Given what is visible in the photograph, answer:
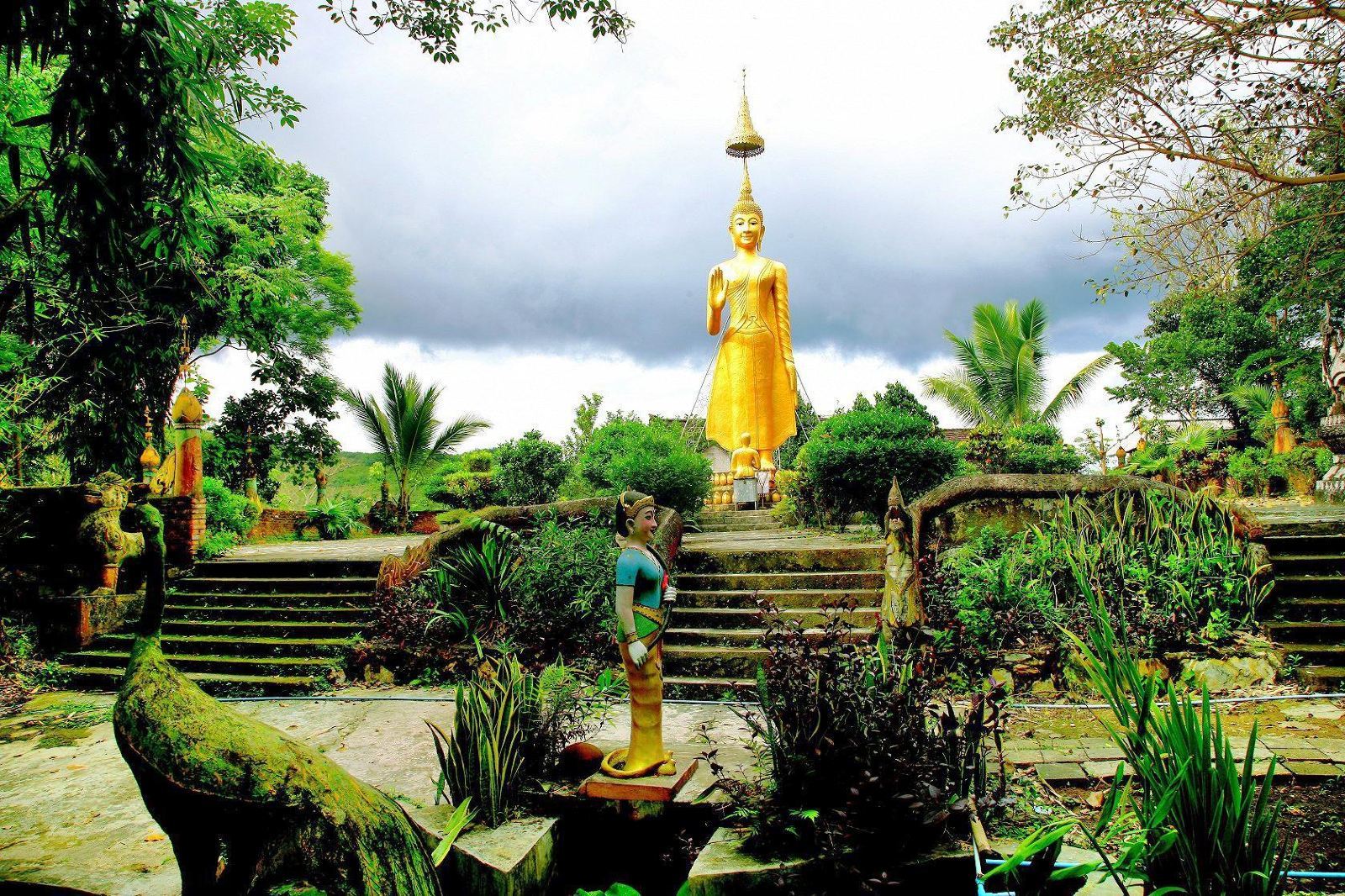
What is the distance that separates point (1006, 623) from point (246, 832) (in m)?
5.33

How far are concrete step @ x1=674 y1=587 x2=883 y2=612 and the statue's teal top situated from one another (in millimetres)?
3759

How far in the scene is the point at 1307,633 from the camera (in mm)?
5988

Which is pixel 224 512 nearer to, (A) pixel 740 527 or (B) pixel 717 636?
(A) pixel 740 527

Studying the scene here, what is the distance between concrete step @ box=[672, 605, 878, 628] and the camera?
6.80m

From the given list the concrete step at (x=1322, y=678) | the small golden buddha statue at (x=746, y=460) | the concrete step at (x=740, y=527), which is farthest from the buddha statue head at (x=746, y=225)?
the concrete step at (x=1322, y=678)

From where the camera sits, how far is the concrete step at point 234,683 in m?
6.91

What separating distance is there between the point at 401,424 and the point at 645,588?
50.3 ft

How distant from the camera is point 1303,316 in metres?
16.1

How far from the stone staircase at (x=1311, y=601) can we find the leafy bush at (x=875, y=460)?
313cm

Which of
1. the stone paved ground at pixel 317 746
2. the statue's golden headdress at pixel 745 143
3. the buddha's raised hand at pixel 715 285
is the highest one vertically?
the statue's golden headdress at pixel 745 143

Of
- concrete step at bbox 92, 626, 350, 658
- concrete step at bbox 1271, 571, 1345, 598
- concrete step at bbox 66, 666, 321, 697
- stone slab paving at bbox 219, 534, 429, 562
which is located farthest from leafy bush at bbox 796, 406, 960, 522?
concrete step at bbox 66, 666, 321, 697

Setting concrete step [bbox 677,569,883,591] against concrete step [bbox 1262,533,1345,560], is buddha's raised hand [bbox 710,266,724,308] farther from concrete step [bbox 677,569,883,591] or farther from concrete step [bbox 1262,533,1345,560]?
concrete step [bbox 1262,533,1345,560]

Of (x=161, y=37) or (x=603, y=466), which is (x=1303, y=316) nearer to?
(x=603, y=466)

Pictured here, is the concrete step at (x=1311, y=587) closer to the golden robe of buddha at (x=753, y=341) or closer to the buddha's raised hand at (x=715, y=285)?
the golden robe of buddha at (x=753, y=341)
